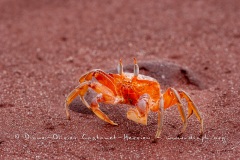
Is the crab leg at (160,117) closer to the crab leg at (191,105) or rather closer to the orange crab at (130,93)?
the orange crab at (130,93)

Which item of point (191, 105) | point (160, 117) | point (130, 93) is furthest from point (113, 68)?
point (160, 117)

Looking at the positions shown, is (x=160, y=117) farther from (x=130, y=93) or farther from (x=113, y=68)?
(x=113, y=68)

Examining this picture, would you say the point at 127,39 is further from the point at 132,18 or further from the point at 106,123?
the point at 106,123

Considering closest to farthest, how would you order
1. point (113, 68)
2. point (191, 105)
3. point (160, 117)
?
point (160, 117), point (191, 105), point (113, 68)

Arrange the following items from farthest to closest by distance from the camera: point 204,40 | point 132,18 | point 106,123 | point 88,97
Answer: point 132,18 → point 204,40 → point 88,97 → point 106,123

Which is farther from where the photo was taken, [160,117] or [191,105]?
[191,105]

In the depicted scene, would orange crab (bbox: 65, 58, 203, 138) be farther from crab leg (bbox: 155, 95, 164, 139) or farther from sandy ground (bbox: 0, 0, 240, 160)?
sandy ground (bbox: 0, 0, 240, 160)

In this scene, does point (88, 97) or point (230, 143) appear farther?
point (88, 97)

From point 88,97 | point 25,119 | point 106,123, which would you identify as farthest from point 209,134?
point 25,119

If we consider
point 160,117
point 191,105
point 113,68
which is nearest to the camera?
point 160,117
